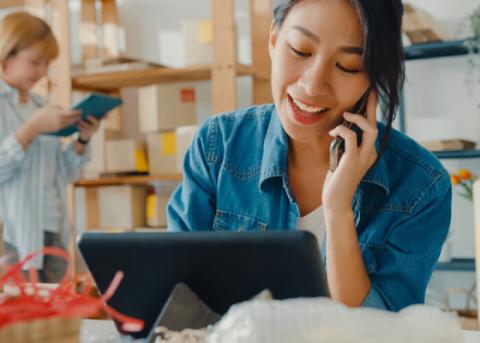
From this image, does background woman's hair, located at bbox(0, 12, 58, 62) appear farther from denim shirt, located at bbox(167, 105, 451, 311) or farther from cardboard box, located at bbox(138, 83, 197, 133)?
denim shirt, located at bbox(167, 105, 451, 311)

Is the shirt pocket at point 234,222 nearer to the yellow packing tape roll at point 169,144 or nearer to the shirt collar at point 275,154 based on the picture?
the shirt collar at point 275,154

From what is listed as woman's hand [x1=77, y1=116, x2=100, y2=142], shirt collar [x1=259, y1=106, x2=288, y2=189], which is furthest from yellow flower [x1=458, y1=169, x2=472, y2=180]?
shirt collar [x1=259, y1=106, x2=288, y2=189]

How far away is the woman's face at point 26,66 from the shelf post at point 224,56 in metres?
0.79

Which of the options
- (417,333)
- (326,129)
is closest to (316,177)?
(326,129)

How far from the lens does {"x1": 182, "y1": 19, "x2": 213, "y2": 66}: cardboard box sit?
129 inches

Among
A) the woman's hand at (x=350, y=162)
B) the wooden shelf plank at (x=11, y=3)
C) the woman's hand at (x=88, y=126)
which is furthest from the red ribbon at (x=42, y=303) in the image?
the wooden shelf plank at (x=11, y=3)

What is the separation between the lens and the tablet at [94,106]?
2818 millimetres

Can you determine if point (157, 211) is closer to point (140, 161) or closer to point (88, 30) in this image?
point (140, 161)

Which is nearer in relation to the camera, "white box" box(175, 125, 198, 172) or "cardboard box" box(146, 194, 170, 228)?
"white box" box(175, 125, 198, 172)

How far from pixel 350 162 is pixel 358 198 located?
0.09 m

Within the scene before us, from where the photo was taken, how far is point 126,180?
137 inches

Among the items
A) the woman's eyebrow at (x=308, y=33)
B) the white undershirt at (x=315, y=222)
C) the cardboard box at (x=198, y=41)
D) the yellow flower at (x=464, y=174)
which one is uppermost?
the cardboard box at (x=198, y=41)

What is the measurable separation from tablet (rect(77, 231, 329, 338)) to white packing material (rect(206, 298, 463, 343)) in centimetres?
20

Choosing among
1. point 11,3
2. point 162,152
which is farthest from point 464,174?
point 11,3
